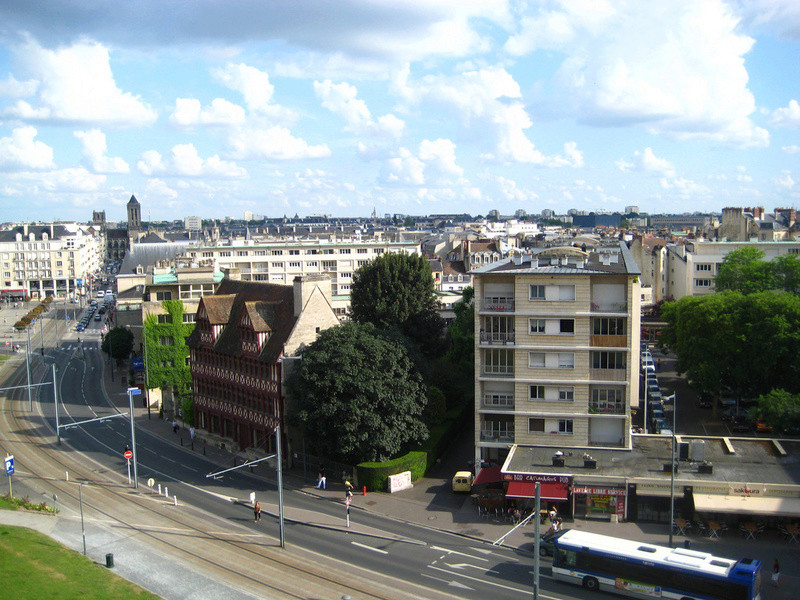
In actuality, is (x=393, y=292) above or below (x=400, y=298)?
above

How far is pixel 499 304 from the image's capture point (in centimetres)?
5841

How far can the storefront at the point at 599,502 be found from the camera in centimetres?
5016

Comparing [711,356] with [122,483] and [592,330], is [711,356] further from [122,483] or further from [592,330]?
[122,483]

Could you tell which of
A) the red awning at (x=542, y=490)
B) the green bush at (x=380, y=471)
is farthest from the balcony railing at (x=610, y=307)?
the green bush at (x=380, y=471)

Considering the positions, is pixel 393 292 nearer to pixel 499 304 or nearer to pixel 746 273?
pixel 499 304

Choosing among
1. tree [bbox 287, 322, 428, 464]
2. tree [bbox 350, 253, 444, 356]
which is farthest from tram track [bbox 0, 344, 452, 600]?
tree [bbox 350, 253, 444, 356]

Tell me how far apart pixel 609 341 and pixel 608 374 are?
244 centimetres

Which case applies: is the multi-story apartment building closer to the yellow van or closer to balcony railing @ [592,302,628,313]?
balcony railing @ [592,302,628,313]

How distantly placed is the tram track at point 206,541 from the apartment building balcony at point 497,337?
21.2m

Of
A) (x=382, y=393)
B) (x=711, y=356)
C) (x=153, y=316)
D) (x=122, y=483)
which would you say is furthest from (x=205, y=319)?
(x=711, y=356)

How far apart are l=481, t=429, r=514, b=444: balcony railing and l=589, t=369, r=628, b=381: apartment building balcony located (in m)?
7.66

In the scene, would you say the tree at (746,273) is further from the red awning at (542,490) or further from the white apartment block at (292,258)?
the white apartment block at (292,258)

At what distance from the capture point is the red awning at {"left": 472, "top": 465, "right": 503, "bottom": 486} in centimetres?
5344

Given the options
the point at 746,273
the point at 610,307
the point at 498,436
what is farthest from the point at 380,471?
the point at 746,273
